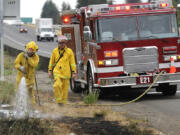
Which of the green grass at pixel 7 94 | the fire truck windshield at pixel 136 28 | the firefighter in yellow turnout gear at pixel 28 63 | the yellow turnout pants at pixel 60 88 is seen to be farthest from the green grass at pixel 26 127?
the fire truck windshield at pixel 136 28

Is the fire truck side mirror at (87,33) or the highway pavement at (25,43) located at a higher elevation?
the fire truck side mirror at (87,33)

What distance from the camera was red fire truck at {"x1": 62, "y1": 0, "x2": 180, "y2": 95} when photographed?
1423 cm

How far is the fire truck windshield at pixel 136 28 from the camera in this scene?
14.4 metres

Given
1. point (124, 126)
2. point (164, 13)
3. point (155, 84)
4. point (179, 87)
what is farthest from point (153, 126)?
point (179, 87)

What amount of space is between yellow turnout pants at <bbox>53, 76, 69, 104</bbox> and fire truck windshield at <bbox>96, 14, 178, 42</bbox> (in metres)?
2.81

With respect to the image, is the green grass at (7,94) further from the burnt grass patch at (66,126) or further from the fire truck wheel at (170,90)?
the fire truck wheel at (170,90)

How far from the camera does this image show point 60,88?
11.7m

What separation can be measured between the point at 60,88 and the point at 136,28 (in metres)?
3.72

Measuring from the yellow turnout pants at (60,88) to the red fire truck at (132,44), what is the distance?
8.27 feet

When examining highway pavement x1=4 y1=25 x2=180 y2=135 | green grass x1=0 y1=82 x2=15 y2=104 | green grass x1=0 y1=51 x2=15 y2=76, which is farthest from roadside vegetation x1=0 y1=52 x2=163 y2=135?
green grass x1=0 y1=51 x2=15 y2=76

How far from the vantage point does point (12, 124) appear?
314 inches

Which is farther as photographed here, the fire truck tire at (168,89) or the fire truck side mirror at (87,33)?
the fire truck tire at (168,89)

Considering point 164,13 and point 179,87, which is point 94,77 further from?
point 179,87

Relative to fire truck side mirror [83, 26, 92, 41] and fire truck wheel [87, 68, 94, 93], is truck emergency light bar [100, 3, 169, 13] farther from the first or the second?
fire truck wheel [87, 68, 94, 93]
